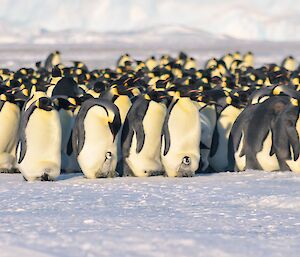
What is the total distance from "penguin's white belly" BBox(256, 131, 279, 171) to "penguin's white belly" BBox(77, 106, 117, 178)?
1.33 m

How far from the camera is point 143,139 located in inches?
273

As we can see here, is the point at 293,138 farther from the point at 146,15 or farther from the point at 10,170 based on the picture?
the point at 146,15

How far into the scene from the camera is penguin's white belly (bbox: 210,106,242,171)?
24.7 feet

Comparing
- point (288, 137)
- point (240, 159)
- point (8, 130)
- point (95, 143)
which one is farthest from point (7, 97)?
point (288, 137)

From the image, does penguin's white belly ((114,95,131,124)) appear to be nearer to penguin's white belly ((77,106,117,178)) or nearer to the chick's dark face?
the chick's dark face

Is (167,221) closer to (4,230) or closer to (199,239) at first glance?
(199,239)

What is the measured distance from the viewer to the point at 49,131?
6641 millimetres

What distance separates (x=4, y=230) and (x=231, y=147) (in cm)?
357

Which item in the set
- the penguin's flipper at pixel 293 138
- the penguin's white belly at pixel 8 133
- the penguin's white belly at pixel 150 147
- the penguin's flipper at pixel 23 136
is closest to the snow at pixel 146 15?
the penguin's white belly at pixel 8 133

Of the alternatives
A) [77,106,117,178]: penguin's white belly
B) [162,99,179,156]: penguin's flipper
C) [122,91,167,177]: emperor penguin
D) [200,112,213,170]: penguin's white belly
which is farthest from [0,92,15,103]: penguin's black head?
[200,112,213,170]: penguin's white belly

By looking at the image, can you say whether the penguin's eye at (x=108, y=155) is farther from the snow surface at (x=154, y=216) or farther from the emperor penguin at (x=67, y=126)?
the emperor penguin at (x=67, y=126)


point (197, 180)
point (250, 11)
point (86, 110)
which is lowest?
point (197, 180)

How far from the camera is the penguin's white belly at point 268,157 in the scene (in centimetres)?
705

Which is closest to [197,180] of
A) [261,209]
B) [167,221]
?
[261,209]
